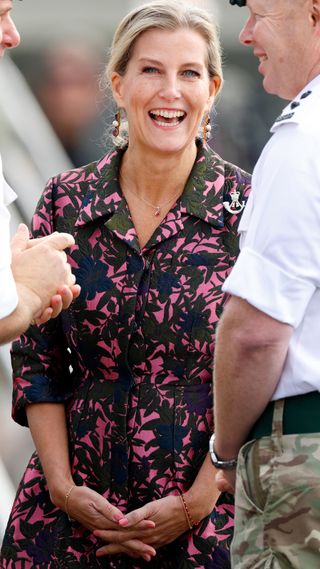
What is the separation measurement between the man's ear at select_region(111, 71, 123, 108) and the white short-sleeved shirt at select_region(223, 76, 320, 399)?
4.72ft

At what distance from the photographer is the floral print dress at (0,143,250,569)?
404 cm

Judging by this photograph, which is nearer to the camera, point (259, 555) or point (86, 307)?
point (259, 555)

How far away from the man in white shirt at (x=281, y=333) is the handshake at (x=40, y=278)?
574 mm

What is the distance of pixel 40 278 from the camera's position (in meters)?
3.54

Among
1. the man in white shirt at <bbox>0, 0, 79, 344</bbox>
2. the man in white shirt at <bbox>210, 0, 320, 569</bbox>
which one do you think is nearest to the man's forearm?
the man in white shirt at <bbox>210, 0, 320, 569</bbox>

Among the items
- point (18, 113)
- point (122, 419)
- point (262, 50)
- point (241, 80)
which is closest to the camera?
point (262, 50)

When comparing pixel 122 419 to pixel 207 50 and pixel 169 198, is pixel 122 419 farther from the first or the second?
pixel 207 50

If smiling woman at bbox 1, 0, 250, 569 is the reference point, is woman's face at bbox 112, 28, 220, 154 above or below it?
above

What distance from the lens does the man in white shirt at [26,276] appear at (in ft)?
10.7

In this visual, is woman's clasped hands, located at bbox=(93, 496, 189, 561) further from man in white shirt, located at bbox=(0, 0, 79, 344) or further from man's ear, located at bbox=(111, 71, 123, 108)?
man's ear, located at bbox=(111, 71, 123, 108)

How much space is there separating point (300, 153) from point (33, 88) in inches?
198

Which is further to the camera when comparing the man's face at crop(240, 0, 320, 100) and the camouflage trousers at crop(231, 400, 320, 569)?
the man's face at crop(240, 0, 320, 100)

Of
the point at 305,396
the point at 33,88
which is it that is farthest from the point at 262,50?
the point at 33,88

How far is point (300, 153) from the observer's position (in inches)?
119
